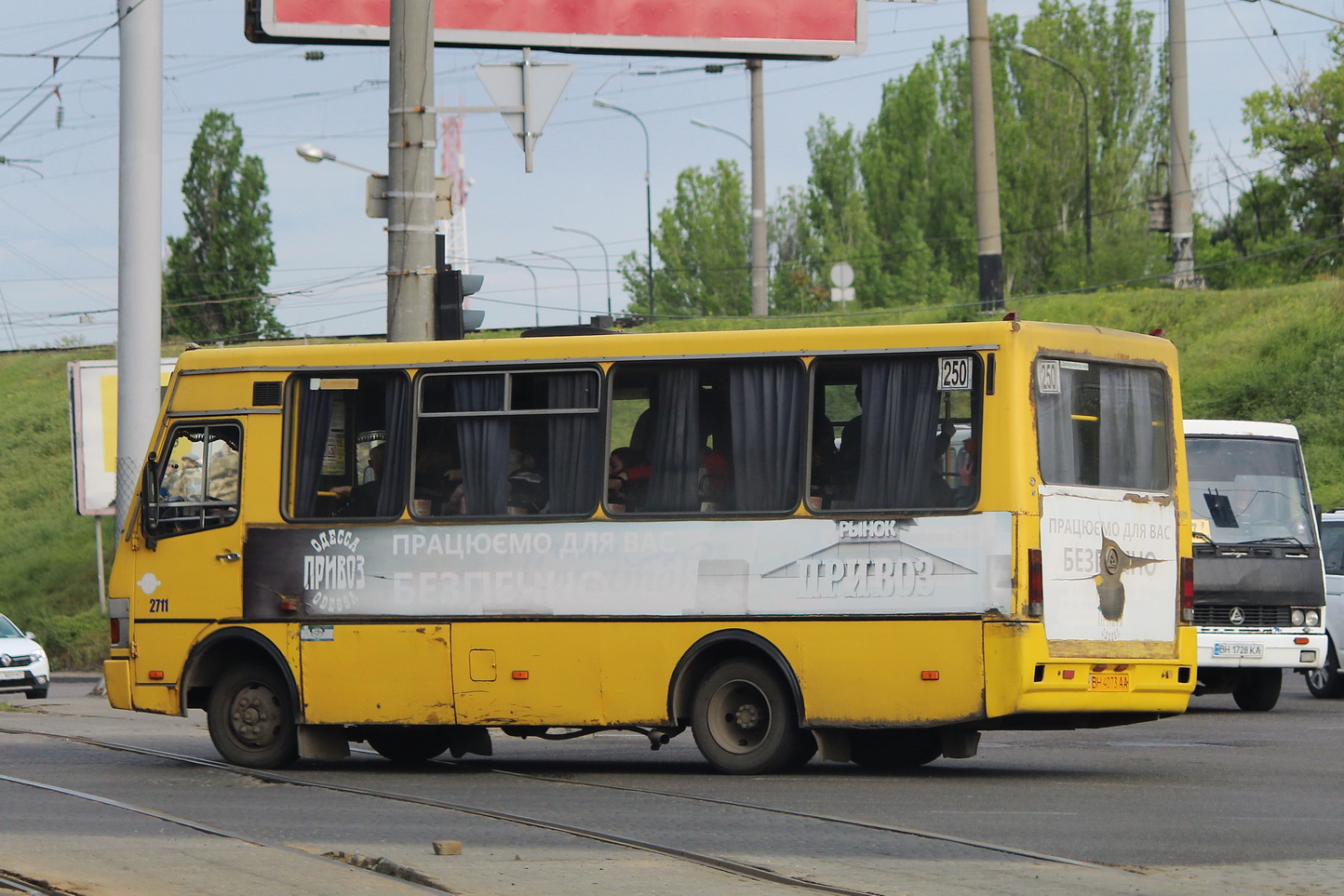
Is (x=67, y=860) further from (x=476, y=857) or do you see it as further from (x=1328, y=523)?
(x=1328, y=523)

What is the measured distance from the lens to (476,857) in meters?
8.66

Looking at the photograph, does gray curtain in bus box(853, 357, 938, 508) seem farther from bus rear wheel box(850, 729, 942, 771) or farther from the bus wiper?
the bus wiper

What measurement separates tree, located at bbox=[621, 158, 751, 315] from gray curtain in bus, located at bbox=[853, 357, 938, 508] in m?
70.2

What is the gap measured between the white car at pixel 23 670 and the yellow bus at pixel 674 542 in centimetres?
1404

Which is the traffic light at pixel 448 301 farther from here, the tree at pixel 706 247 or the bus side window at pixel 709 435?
the tree at pixel 706 247

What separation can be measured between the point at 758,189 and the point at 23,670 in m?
24.4

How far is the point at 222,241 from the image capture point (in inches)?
2581

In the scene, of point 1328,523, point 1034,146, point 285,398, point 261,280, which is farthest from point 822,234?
point 285,398

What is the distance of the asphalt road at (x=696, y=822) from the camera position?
8.04m

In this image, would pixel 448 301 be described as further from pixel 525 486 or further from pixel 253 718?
pixel 253 718

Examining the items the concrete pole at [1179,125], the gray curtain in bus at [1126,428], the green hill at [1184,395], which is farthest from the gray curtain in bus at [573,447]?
the concrete pole at [1179,125]

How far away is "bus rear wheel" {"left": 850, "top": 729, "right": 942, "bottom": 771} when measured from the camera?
12.6 m

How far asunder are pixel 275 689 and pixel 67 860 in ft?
14.9

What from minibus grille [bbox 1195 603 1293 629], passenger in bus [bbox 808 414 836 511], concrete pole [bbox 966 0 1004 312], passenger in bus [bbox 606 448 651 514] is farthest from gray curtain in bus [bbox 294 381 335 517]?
concrete pole [bbox 966 0 1004 312]
